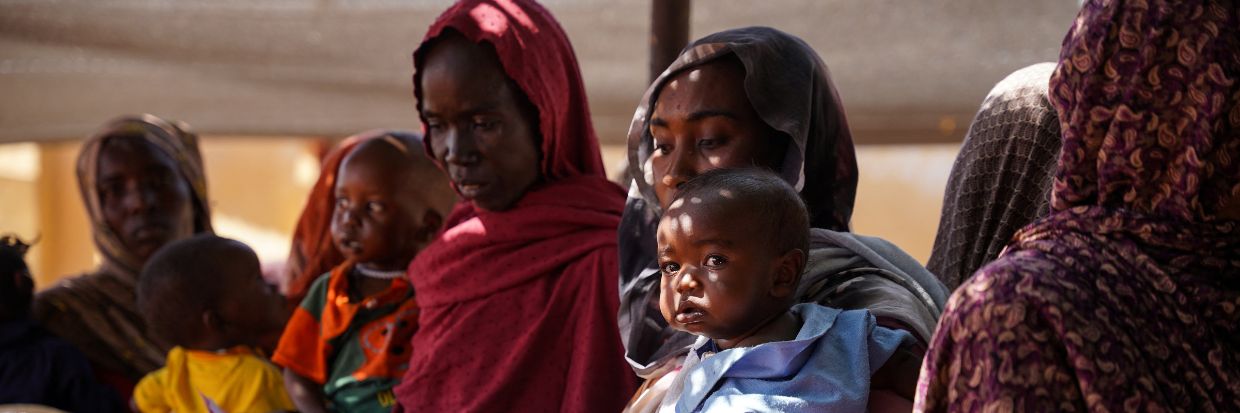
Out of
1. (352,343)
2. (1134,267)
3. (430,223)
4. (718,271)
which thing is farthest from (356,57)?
(1134,267)

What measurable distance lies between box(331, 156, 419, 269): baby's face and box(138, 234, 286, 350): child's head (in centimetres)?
33

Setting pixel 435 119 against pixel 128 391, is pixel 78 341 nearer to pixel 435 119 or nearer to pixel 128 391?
pixel 128 391

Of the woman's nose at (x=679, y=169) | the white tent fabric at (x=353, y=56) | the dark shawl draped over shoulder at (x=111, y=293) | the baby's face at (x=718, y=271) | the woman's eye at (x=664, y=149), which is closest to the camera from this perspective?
the baby's face at (x=718, y=271)

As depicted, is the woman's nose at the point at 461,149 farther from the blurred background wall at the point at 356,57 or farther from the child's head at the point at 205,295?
the blurred background wall at the point at 356,57

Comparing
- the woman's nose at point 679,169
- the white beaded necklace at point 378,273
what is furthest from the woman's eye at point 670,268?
the white beaded necklace at point 378,273

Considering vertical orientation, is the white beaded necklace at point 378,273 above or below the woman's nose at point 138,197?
above

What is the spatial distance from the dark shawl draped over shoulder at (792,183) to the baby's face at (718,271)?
27 cm

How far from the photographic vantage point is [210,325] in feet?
14.1

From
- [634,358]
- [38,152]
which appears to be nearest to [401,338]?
[634,358]

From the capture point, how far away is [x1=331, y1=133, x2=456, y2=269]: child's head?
4.32 meters

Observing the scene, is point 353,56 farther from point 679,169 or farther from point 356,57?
point 679,169

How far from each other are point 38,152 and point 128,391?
6.37 metres

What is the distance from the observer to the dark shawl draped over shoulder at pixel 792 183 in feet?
9.41

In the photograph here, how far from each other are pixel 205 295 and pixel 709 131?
199 cm
